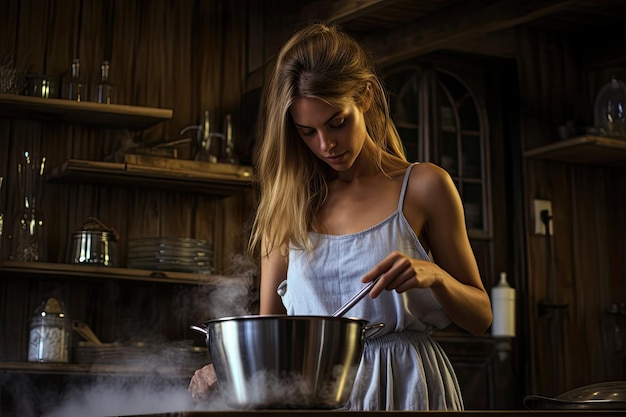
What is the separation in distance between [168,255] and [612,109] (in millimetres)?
2246

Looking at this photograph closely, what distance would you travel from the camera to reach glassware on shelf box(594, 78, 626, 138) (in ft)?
15.0

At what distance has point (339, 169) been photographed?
6.05 ft

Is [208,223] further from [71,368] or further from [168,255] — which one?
[71,368]

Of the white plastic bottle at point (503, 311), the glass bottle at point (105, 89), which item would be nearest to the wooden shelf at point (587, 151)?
the white plastic bottle at point (503, 311)

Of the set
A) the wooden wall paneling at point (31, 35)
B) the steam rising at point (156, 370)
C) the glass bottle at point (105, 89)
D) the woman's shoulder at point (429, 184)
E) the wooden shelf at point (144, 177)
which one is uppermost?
the wooden wall paneling at point (31, 35)

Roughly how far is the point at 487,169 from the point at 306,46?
3107mm

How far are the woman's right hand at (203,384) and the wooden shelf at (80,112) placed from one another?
2433 mm

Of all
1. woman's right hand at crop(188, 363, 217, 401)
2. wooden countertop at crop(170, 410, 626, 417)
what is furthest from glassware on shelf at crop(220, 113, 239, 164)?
wooden countertop at crop(170, 410, 626, 417)

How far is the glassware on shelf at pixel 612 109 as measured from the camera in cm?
458

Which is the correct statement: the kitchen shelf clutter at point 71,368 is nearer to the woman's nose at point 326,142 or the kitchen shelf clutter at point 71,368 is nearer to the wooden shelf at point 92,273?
the wooden shelf at point 92,273

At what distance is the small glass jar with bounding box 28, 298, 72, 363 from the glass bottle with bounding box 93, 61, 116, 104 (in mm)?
829

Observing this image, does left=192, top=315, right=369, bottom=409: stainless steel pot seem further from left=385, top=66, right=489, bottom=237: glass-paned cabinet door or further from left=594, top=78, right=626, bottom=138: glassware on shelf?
left=594, top=78, right=626, bottom=138: glassware on shelf

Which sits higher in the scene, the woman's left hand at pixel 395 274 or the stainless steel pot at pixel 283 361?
the woman's left hand at pixel 395 274

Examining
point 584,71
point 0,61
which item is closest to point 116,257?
point 0,61
